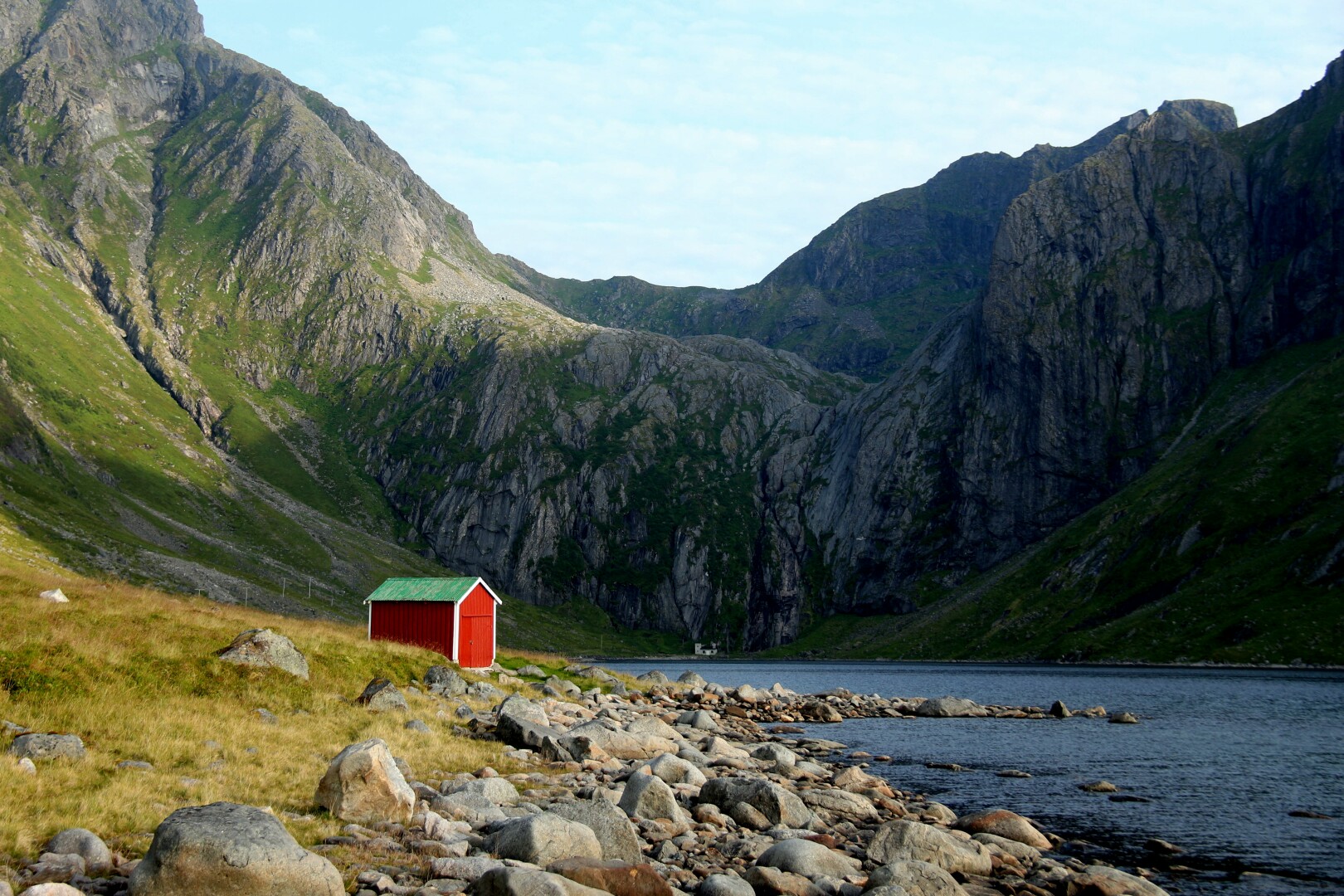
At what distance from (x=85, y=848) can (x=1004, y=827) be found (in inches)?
1012

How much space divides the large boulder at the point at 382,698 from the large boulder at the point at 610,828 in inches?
598

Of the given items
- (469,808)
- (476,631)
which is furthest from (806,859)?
(476,631)

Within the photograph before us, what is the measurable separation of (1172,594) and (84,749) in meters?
150

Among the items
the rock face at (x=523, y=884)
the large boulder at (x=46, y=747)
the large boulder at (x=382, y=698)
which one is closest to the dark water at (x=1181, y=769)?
the rock face at (x=523, y=884)

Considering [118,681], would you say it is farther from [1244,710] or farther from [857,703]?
[1244,710]

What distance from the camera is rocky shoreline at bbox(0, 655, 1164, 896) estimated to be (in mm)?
14422

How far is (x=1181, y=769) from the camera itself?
45156mm

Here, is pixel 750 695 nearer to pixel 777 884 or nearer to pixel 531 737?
pixel 531 737

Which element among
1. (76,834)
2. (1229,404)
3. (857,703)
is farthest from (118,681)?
(1229,404)

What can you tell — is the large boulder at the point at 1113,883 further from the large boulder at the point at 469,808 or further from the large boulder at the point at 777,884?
the large boulder at the point at 469,808

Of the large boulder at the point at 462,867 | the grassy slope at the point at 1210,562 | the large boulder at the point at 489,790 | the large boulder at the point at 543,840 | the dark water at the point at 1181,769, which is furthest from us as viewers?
the grassy slope at the point at 1210,562

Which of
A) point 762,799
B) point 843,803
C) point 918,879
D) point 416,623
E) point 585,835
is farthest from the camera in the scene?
point 416,623

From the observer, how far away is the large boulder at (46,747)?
1958 centimetres

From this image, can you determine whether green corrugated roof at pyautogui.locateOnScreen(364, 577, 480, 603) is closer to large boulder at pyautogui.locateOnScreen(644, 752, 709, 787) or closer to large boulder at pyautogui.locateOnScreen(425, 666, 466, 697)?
large boulder at pyautogui.locateOnScreen(425, 666, 466, 697)
